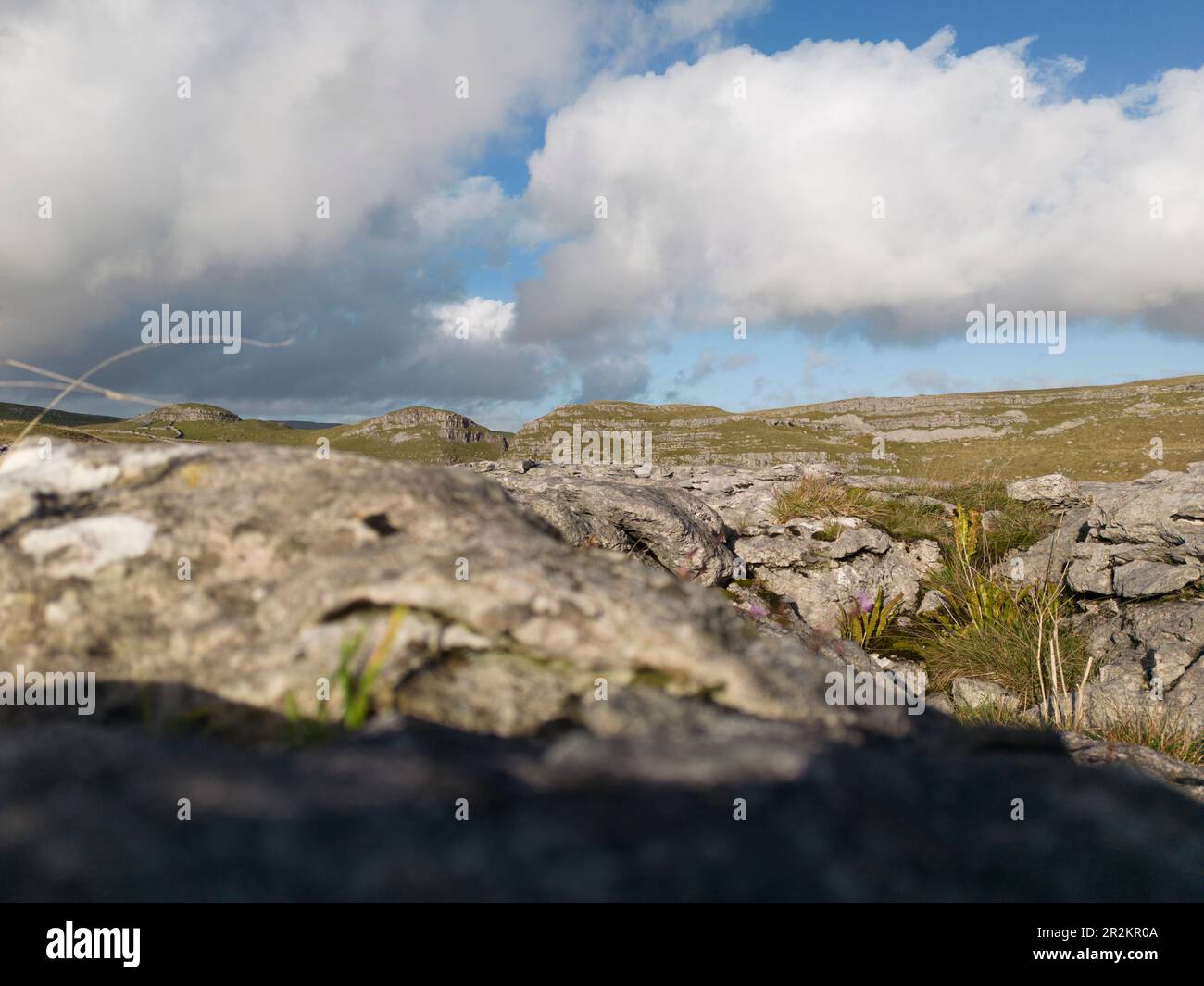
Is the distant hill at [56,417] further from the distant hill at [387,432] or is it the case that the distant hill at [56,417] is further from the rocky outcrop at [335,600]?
the rocky outcrop at [335,600]

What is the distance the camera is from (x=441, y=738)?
1618mm

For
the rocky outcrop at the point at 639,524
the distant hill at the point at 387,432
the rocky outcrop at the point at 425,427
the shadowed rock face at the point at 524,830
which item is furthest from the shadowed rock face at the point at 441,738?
the rocky outcrop at the point at 425,427

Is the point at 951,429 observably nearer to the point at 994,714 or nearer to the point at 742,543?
the point at 742,543

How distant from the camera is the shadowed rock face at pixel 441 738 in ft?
4.27

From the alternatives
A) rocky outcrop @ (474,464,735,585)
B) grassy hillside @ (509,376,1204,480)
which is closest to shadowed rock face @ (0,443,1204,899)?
rocky outcrop @ (474,464,735,585)

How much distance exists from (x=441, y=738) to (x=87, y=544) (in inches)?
59.7

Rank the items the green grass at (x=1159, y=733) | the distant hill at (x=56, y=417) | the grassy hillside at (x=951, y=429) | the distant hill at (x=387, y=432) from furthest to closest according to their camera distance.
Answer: the distant hill at (x=56, y=417) → the distant hill at (x=387, y=432) → the grassy hillside at (x=951, y=429) → the green grass at (x=1159, y=733)

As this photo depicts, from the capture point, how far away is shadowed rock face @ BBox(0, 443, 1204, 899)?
1302 millimetres

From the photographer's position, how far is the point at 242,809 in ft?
4.47

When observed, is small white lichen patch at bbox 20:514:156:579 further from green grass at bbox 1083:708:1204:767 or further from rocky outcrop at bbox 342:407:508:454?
rocky outcrop at bbox 342:407:508:454

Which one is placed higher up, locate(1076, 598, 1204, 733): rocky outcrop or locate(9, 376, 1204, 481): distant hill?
locate(9, 376, 1204, 481): distant hill

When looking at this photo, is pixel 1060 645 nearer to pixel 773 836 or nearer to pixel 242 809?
pixel 773 836

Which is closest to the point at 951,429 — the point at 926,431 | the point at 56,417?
the point at 926,431
